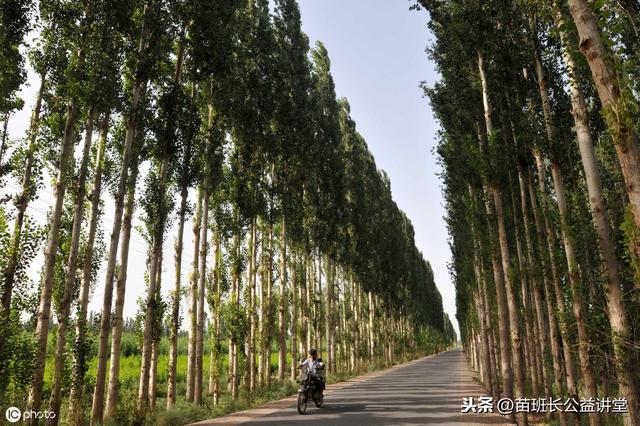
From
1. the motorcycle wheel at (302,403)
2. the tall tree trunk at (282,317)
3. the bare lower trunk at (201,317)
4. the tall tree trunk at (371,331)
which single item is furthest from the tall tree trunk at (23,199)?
the tall tree trunk at (371,331)

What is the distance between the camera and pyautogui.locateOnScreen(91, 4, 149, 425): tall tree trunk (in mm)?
11164

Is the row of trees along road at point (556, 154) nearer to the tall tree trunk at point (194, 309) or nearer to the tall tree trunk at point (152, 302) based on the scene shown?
the tall tree trunk at point (152, 302)

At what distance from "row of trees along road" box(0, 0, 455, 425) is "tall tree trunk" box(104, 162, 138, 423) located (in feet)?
0.17

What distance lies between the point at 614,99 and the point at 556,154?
697 centimetres

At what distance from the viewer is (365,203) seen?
38.7m

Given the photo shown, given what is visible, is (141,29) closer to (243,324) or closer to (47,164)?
(47,164)

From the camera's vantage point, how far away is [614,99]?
436 cm

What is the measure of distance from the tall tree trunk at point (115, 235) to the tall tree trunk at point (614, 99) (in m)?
11.1

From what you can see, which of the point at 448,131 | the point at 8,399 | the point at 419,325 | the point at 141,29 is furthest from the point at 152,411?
the point at 419,325

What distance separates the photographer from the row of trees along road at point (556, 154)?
5586 mm

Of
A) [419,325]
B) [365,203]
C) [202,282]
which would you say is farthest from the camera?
[419,325]

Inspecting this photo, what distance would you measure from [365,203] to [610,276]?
31955 millimetres

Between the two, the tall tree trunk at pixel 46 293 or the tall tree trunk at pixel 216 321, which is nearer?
the tall tree trunk at pixel 46 293

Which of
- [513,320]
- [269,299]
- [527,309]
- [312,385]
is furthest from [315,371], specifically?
[527,309]
